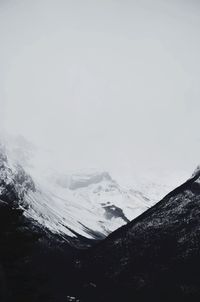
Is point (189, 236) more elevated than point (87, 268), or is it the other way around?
point (189, 236)

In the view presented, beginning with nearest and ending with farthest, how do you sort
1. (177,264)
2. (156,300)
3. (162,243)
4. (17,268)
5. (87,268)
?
(17,268)
(156,300)
(177,264)
(162,243)
(87,268)

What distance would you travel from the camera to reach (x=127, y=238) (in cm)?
12950

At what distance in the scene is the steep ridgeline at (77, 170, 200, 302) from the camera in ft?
341

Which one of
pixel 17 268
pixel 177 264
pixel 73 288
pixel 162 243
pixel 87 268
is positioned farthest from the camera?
pixel 87 268

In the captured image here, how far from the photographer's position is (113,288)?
112562mm

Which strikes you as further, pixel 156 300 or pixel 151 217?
pixel 151 217

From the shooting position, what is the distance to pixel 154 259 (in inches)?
4500

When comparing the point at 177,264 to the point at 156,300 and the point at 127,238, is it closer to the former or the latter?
the point at 156,300

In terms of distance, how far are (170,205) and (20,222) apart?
108 m

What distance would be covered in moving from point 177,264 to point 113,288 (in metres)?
18.0

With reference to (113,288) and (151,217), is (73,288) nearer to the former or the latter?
(113,288)

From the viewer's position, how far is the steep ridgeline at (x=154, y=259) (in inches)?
4087

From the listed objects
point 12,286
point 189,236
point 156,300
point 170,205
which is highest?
point 170,205

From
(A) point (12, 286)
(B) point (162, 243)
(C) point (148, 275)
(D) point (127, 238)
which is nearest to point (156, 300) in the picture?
(C) point (148, 275)
